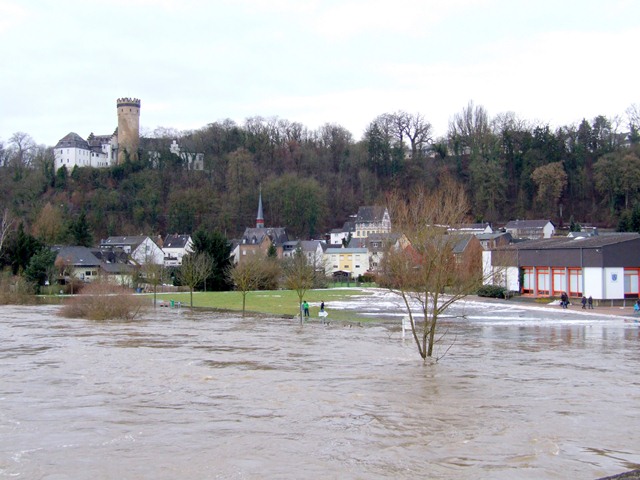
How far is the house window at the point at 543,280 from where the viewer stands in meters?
52.7

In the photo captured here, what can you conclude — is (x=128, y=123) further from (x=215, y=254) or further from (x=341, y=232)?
(x=215, y=254)

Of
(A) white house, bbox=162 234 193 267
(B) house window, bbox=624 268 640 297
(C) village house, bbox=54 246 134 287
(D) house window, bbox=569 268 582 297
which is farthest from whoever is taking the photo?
(A) white house, bbox=162 234 193 267

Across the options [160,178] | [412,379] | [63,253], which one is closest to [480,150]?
[160,178]

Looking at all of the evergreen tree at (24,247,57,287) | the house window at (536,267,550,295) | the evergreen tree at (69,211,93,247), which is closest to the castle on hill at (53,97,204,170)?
the evergreen tree at (69,211,93,247)

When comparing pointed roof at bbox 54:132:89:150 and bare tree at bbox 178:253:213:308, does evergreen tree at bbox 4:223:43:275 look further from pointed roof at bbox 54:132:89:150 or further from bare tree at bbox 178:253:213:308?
pointed roof at bbox 54:132:89:150

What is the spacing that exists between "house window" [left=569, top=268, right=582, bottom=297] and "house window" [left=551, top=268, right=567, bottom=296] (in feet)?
2.18

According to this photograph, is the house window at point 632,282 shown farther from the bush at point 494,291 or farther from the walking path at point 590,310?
the bush at point 494,291

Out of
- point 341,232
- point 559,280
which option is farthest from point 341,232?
point 559,280

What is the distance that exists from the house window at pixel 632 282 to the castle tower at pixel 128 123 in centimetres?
10430

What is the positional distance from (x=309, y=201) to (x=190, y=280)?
60.0 m

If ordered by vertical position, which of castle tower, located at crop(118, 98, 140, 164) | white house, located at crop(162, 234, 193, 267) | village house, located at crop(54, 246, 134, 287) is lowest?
village house, located at crop(54, 246, 134, 287)

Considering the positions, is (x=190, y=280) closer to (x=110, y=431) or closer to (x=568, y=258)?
(x=568, y=258)

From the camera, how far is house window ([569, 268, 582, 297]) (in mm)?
48781

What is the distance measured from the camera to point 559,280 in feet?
168
